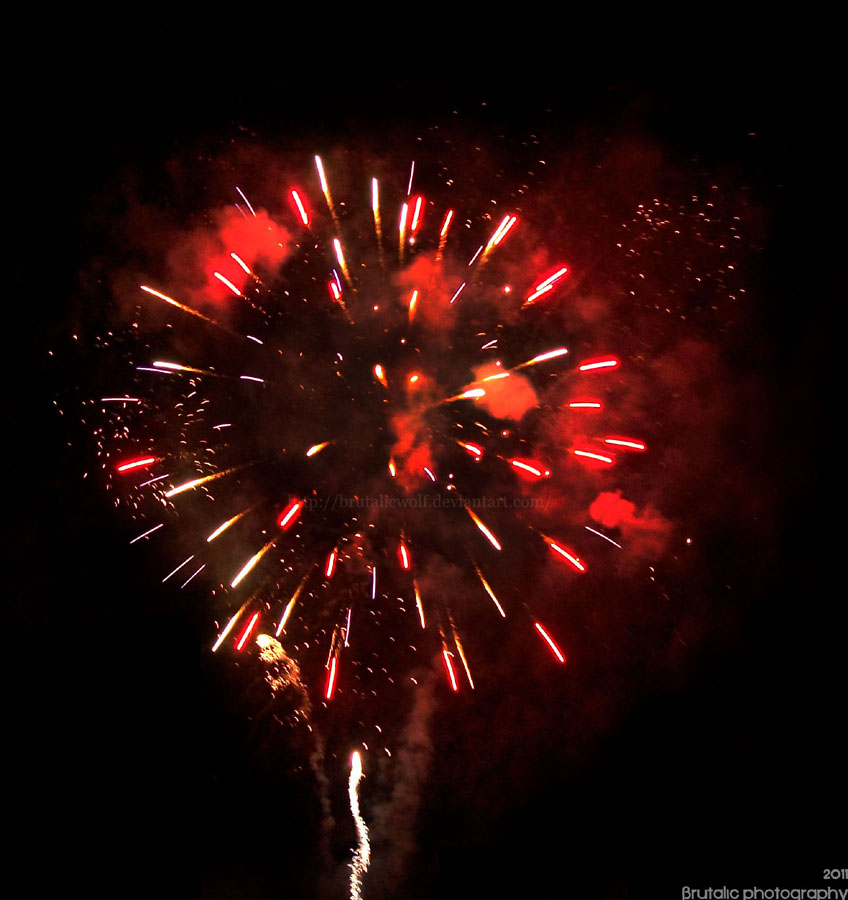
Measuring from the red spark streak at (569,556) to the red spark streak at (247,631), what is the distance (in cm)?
120

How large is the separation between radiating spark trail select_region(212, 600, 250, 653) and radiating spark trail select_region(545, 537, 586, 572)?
4.02ft

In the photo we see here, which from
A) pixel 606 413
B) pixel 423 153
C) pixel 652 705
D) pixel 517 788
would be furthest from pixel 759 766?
pixel 423 153

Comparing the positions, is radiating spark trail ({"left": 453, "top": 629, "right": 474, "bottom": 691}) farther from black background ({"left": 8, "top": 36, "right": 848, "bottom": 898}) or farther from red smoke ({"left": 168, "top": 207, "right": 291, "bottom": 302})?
red smoke ({"left": 168, "top": 207, "right": 291, "bottom": 302})

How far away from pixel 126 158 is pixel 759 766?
3455 millimetres

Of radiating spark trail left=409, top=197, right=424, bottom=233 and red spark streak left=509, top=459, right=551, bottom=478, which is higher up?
radiating spark trail left=409, top=197, right=424, bottom=233

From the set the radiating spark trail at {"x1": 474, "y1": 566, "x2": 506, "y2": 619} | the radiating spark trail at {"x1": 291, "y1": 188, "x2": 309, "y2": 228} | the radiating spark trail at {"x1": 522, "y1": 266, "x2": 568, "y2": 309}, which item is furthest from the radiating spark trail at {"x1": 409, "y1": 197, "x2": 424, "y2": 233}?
the radiating spark trail at {"x1": 474, "y1": 566, "x2": 506, "y2": 619}

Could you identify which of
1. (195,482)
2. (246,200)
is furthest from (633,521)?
(246,200)

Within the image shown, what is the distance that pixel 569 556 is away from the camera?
7.82ft

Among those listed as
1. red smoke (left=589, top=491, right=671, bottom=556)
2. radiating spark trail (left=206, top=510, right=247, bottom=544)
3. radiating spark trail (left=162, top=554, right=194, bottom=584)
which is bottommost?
radiating spark trail (left=162, top=554, right=194, bottom=584)

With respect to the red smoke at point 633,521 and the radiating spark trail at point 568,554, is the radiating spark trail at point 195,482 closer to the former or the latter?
the radiating spark trail at point 568,554

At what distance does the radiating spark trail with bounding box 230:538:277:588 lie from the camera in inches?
95.0

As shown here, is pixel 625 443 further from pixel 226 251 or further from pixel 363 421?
pixel 226 251

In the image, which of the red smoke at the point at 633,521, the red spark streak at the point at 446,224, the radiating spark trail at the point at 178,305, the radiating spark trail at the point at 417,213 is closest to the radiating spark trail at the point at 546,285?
the red spark streak at the point at 446,224

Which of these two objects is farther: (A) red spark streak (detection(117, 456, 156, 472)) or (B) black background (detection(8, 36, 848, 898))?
(A) red spark streak (detection(117, 456, 156, 472))
